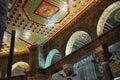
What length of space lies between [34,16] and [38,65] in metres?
2.92

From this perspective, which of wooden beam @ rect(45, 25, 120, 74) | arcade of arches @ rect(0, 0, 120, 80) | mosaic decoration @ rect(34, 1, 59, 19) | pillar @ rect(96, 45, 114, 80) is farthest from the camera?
mosaic decoration @ rect(34, 1, 59, 19)

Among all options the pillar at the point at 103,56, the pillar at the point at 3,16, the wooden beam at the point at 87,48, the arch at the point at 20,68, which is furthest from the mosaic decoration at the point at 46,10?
the pillar at the point at 3,16

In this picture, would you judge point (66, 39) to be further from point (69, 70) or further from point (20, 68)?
point (20, 68)

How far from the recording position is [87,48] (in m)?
7.10

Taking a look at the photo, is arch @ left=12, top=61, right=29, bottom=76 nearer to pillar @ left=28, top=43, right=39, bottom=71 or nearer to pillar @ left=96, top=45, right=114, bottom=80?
pillar @ left=28, top=43, right=39, bottom=71

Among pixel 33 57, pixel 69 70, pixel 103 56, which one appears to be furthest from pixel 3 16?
pixel 33 57

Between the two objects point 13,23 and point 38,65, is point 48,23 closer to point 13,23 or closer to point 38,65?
point 13,23

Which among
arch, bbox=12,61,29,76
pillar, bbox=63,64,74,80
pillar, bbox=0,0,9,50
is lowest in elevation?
pillar, bbox=63,64,74,80

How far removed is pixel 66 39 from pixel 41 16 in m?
1.73

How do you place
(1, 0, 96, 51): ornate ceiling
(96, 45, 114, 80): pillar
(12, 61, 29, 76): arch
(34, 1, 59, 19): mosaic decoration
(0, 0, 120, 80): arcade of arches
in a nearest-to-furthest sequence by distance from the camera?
1. (96, 45, 114, 80): pillar
2. (0, 0, 120, 80): arcade of arches
3. (1, 0, 96, 51): ornate ceiling
4. (34, 1, 59, 19): mosaic decoration
5. (12, 61, 29, 76): arch

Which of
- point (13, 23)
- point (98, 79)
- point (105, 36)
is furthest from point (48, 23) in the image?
point (98, 79)

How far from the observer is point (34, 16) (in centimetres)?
865

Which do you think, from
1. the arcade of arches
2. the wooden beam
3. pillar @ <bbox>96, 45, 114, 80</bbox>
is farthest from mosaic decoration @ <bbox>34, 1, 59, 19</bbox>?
pillar @ <bbox>96, 45, 114, 80</bbox>

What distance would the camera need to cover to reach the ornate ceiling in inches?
307
